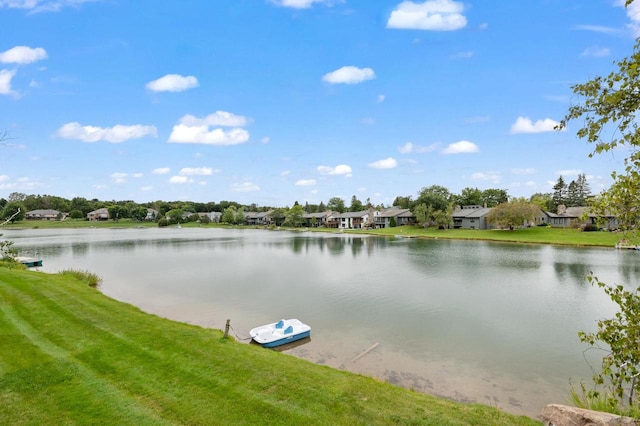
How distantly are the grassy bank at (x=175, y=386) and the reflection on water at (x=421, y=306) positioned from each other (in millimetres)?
3079

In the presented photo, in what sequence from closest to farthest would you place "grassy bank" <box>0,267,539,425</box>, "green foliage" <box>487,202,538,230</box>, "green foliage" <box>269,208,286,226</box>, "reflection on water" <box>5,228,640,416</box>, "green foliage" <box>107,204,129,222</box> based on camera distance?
"grassy bank" <box>0,267,539,425</box>
"reflection on water" <box>5,228,640,416</box>
"green foliage" <box>487,202,538,230</box>
"green foliage" <box>269,208,286,226</box>
"green foliage" <box>107,204,129,222</box>

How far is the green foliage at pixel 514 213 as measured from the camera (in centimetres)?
6088

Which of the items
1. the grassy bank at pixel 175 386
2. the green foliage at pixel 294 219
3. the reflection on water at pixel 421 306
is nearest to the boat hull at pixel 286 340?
the reflection on water at pixel 421 306

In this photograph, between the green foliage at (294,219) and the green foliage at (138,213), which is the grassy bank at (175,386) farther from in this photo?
the green foliage at (138,213)

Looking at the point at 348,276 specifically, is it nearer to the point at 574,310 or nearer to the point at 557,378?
the point at 574,310

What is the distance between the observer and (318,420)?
266 inches

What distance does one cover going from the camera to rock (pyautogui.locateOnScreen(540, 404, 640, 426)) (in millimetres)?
5332

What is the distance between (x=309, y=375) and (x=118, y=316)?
8481 mm

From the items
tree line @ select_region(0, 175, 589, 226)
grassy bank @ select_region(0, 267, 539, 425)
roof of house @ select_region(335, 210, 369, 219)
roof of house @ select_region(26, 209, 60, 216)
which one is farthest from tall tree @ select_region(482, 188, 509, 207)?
roof of house @ select_region(26, 209, 60, 216)

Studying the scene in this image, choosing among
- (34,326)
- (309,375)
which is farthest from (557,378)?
(34,326)

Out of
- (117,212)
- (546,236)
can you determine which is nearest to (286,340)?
(546,236)

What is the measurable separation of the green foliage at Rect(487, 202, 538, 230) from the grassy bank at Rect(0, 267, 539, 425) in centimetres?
6203

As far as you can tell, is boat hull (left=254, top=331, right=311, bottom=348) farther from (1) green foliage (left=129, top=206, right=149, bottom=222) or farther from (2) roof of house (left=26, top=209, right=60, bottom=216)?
(2) roof of house (left=26, top=209, right=60, bottom=216)

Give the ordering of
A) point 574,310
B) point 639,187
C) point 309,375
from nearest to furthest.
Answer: point 639,187, point 309,375, point 574,310
